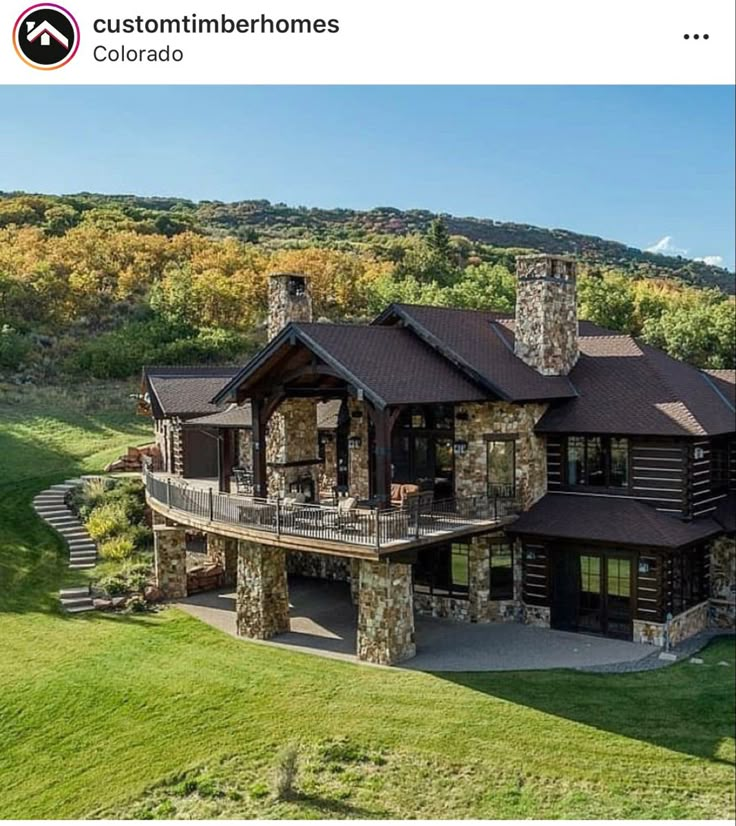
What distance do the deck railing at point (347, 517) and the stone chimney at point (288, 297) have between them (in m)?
4.39

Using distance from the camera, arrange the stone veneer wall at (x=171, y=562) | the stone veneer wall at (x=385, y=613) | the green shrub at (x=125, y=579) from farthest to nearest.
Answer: the stone veneer wall at (x=171, y=562), the green shrub at (x=125, y=579), the stone veneer wall at (x=385, y=613)

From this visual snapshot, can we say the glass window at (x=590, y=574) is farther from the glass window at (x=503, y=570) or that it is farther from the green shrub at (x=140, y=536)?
the green shrub at (x=140, y=536)

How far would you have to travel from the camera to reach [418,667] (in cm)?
1197

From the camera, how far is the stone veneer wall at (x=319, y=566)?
17234 mm

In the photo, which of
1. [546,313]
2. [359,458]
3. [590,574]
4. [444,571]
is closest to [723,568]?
[590,574]

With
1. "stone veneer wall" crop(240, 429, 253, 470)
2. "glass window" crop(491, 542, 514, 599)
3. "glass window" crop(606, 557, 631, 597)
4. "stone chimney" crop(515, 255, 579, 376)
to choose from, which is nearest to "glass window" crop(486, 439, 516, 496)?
"glass window" crop(491, 542, 514, 599)

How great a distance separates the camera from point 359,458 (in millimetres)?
15688

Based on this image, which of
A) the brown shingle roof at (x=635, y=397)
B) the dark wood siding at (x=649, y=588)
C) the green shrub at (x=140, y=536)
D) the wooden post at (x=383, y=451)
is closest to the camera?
the wooden post at (x=383, y=451)

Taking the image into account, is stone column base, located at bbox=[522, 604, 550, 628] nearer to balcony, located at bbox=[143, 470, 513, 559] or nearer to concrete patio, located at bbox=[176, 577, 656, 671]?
concrete patio, located at bbox=[176, 577, 656, 671]

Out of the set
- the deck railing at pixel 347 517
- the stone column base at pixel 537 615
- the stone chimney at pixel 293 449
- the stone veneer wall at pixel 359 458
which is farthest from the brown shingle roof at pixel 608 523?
the stone chimney at pixel 293 449

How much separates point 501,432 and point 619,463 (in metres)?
2.07

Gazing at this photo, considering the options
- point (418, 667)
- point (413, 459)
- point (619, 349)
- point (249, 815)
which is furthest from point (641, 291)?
point (249, 815)

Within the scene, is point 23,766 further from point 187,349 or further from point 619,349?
point 187,349
